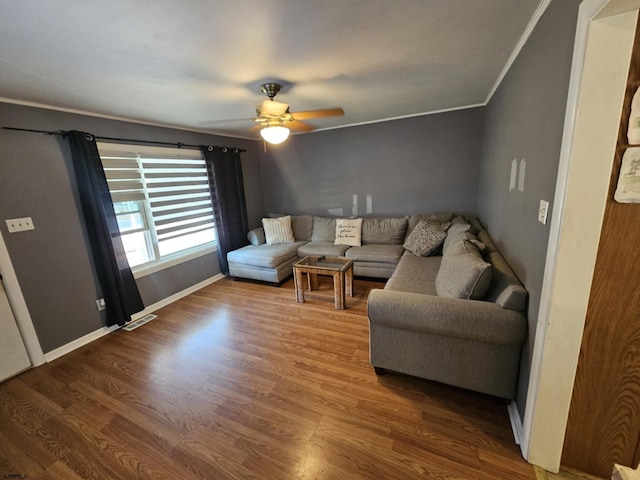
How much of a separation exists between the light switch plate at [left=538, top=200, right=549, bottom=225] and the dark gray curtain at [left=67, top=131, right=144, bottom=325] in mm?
3484

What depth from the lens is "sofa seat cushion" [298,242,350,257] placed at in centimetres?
366

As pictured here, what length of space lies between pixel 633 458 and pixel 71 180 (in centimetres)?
426

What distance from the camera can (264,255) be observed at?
361cm

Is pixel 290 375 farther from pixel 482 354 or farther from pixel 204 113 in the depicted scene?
pixel 204 113

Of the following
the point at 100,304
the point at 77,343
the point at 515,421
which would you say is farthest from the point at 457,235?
the point at 77,343

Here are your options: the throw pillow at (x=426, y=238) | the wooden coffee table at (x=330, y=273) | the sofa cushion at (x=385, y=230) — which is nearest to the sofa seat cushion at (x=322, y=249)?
the wooden coffee table at (x=330, y=273)

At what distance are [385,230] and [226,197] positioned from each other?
2482 millimetres

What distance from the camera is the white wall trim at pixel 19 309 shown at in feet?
6.81

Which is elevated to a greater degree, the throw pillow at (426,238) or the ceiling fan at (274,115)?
the ceiling fan at (274,115)

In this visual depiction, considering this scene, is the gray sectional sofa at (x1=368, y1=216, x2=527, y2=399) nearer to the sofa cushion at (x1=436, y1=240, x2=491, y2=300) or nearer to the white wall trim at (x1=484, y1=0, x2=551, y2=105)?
the sofa cushion at (x1=436, y1=240, x2=491, y2=300)

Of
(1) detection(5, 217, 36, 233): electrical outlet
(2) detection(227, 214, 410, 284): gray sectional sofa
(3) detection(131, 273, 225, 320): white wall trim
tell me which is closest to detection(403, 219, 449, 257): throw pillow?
(2) detection(227, 214, 410, 284): gray sectional sofa

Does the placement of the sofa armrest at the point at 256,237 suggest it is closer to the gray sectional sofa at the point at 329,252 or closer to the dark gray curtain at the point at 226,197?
the gray sectional sofa at the point at 329,252

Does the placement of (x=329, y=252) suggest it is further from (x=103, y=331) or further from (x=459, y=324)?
(x=103, y=331)

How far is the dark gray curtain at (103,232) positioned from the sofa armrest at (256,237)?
1.74 m
